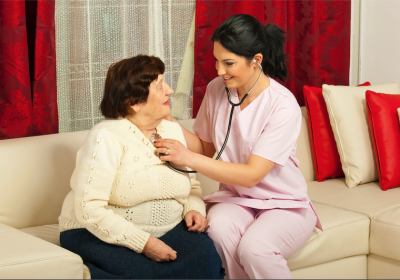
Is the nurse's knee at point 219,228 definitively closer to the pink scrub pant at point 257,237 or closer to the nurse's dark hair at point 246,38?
the pink scrub pant at point 257,237

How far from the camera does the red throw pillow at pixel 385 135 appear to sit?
7.50ft

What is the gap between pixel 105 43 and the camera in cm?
229

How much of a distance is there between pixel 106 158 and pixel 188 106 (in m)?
1.20

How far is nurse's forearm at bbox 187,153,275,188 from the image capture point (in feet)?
5.14

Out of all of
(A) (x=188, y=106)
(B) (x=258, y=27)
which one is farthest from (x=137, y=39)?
(B) (x=258, y=27)

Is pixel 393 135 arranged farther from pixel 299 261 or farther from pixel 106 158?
pixel 106 158

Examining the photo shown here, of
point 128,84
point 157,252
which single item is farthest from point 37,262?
point 128,84

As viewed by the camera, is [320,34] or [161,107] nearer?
[161,107]

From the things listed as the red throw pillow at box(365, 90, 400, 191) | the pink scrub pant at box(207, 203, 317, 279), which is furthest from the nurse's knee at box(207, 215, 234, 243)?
the red throw pillow at box(365, 90, 400, 191)

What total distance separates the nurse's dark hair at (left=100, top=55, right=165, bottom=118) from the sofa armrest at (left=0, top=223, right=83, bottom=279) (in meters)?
0.52

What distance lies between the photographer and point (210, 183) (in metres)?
2.21

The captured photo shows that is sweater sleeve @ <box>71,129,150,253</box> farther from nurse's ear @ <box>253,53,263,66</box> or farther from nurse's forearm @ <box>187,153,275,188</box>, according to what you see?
nurse's ear @ <box>253,53,263,66</box>

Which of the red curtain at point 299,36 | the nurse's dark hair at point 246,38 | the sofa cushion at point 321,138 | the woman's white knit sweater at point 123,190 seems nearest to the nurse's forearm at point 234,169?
the woman's white knit sweater at point 123,190

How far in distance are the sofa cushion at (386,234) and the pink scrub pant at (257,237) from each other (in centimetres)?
36
